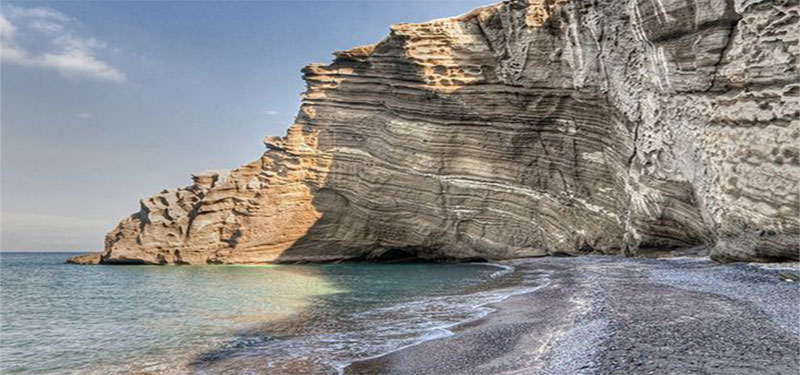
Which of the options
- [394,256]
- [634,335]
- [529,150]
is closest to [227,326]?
[634,335]

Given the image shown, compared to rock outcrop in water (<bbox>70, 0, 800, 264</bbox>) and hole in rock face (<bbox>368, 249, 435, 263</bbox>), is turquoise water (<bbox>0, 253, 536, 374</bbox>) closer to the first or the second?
rock outcrop in water (<bbox>70, 0, 800, 264</bbox>)

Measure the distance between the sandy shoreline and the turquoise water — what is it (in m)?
1.00

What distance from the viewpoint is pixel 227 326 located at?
34.4 feet

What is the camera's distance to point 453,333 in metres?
8.04

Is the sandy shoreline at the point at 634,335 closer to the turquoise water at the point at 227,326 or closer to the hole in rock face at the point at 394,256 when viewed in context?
the turquoise water at the point at 227,326

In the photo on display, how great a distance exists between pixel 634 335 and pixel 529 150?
23.4m

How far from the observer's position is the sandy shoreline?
4922mm

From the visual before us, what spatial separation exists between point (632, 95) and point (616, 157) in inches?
142

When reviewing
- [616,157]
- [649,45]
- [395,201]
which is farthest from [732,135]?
[395,201]

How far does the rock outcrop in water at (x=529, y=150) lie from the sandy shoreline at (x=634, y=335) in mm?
4950

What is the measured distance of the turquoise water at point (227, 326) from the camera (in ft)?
24.3

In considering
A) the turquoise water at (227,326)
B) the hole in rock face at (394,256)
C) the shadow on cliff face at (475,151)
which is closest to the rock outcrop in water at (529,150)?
the shadow on cliff face at (475,151)

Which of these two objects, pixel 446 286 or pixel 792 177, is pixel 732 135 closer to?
pixel 792 177

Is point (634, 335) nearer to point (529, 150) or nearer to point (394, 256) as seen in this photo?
point (529, 150)
